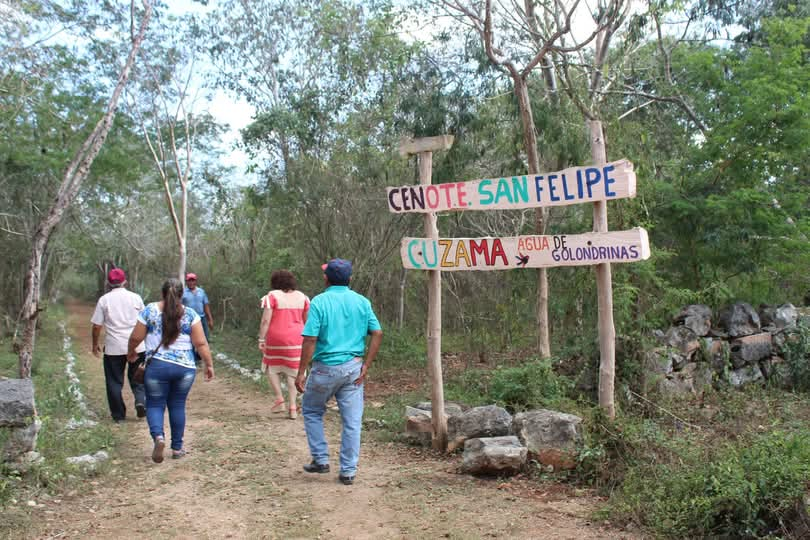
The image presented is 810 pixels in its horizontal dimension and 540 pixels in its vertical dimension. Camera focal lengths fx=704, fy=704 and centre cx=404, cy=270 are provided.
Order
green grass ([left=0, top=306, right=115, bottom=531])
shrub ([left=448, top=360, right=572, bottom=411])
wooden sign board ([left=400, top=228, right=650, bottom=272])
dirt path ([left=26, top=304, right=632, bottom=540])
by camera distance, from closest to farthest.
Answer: dirt path ([left=26, top=304, right=632, bottom=540])
green grass ([left=0, top=306, right=115, bottom=531])
wooden sign board ([left=400, top=228, right=650, bottom=272])
shrub ([left=448, top=360, right=572, bottom=411])

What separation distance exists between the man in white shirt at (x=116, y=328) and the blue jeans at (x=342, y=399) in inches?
121

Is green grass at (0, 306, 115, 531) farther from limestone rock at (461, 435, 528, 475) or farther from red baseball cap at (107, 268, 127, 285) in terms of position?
limestone rock at (461, 435, 528, 475)

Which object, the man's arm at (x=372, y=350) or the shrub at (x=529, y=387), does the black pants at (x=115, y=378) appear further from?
the shrub at (x=529, y=387)

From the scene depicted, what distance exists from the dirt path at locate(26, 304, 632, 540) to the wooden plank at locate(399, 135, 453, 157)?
9.52ft

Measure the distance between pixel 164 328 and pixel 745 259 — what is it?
819cm

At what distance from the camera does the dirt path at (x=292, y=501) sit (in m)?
4.60

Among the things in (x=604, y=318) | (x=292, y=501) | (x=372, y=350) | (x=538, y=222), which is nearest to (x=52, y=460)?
(x=292, y=501)

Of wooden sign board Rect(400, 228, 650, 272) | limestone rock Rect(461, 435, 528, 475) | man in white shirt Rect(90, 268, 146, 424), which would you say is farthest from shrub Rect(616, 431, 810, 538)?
man in white shirt Rect(90, 268, 146, 424)

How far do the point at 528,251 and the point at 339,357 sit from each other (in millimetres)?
1989

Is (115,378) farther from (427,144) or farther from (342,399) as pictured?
(427,144)

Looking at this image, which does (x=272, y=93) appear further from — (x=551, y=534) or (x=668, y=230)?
(x=551, y=534)

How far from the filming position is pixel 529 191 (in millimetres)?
6250

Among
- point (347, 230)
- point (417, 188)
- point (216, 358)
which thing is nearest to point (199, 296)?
point (347, 230)

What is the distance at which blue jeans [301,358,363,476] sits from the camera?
5.53 meters
